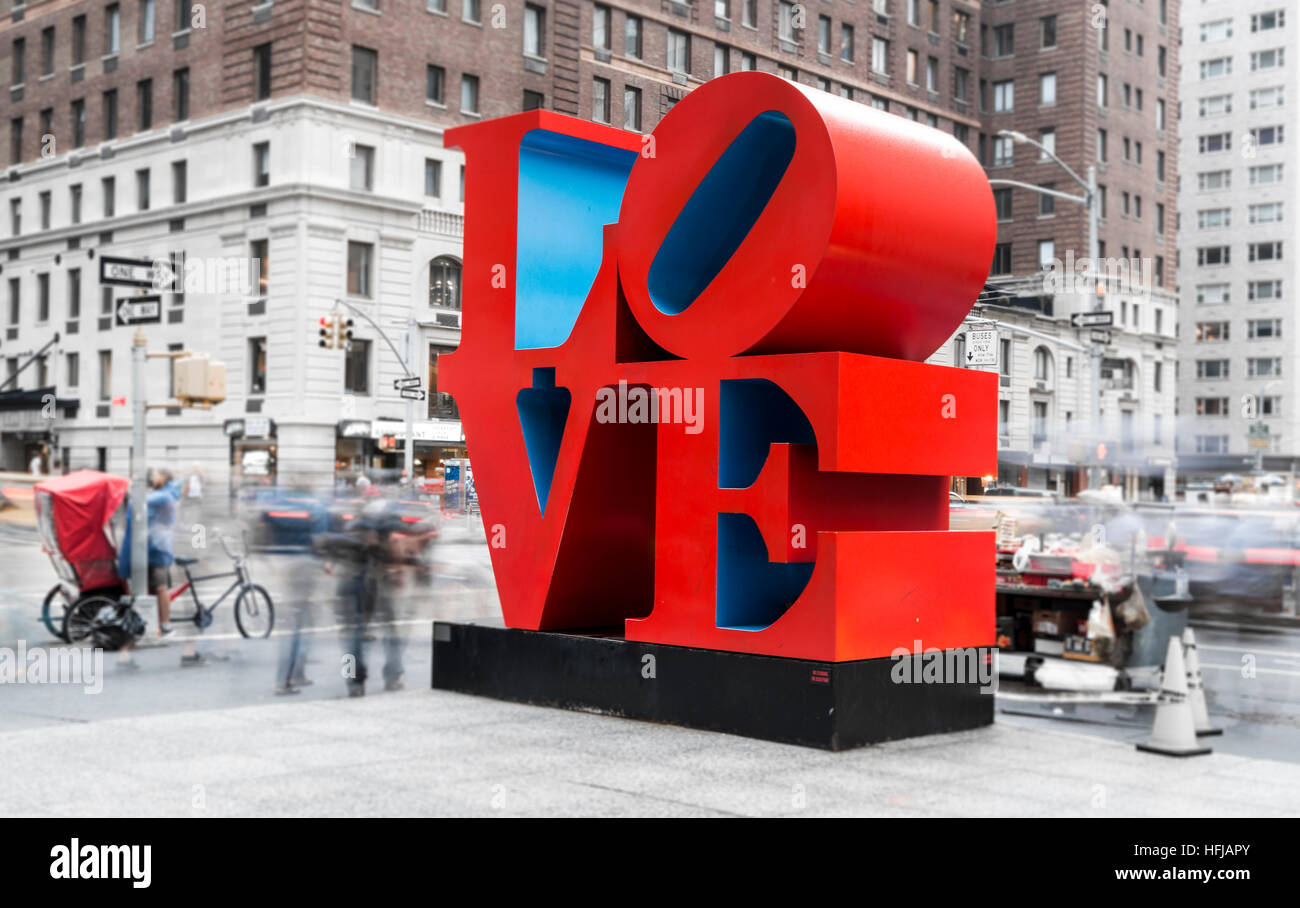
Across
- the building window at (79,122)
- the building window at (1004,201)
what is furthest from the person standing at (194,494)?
the building window at (1004,201)

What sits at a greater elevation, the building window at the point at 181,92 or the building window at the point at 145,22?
the building window at the point at 145,22

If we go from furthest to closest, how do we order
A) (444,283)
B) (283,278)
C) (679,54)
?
(444,283) < (283,278) < (679,54)

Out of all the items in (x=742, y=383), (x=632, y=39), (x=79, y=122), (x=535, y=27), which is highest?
(x=79, y=122)

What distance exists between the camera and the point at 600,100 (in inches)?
619

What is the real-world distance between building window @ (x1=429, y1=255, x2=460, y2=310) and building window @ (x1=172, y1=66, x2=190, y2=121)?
37.4ft

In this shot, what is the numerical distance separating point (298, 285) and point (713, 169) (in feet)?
114

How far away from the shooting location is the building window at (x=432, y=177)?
45.4 meters

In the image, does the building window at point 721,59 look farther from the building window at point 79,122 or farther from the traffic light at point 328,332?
the building window at point 79,122

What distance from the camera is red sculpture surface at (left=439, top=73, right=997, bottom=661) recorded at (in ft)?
32.2

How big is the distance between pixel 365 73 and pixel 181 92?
8.96 m

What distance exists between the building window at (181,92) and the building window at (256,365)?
9644mm

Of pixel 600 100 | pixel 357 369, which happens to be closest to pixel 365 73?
pixel 357 369

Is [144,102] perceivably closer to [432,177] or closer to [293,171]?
[293,171]

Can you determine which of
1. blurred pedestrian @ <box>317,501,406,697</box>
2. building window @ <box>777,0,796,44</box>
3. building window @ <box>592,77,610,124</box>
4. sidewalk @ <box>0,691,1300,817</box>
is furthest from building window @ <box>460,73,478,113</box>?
sidewalk @ <box>0,691,1300,817</box>
